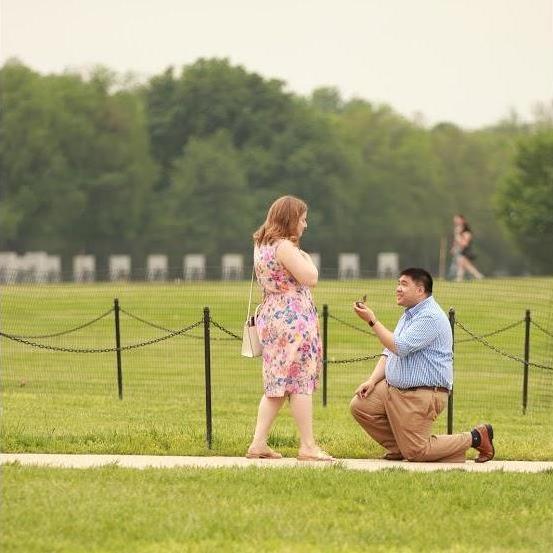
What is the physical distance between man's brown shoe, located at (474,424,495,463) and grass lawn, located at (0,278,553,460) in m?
0.57

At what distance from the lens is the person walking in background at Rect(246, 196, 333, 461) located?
38.9 ft

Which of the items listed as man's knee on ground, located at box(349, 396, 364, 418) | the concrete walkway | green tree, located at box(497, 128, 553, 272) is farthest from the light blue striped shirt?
green tree, located at box(497, 128, 553, 272)

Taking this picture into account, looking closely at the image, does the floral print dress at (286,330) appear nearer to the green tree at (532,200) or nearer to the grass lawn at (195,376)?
the grass lawn at (195,376)

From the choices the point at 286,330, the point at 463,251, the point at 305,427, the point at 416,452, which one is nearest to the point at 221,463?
the point at 305,427

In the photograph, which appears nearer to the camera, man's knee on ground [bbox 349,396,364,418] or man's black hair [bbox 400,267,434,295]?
man's black hair [bbox 400,267,434,295]

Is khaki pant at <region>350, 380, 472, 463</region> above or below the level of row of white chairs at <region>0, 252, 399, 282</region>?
below

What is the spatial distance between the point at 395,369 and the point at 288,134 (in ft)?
235

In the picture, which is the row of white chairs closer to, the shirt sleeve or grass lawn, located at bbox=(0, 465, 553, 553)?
the shirt sleeve

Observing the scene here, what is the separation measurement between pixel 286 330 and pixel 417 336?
0.91 m

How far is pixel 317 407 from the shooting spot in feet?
59.0

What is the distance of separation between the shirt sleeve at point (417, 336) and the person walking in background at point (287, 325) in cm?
58

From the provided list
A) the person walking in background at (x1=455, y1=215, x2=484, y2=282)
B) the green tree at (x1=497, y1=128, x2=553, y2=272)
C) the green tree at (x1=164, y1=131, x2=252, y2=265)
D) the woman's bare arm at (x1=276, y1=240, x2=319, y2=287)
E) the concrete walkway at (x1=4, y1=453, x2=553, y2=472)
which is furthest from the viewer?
the green tree at (x1=164, y1=131, x2=252, y2=265)

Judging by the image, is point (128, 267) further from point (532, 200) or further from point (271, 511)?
point (271, 511)

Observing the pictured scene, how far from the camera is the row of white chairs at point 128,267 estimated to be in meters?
55.4
